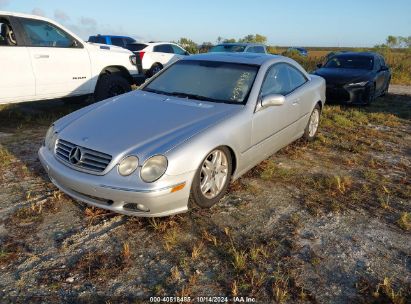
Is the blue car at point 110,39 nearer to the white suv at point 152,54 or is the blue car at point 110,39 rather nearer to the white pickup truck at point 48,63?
the white suv at point 152,54

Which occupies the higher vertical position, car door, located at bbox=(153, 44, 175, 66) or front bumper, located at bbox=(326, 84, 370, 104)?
car door, located at bbox=(153, 44, 175, 66)

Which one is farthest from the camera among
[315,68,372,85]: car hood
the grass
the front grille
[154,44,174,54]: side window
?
[154,44,174,54]: side window

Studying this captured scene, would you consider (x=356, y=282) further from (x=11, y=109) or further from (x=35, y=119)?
(x=11, y=109)

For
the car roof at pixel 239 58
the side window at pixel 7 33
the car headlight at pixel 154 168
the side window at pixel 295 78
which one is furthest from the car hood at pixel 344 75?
the car headlight at pixel 154 168

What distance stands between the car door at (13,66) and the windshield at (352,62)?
7742mm

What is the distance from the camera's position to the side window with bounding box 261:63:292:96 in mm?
4156

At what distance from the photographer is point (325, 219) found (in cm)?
342

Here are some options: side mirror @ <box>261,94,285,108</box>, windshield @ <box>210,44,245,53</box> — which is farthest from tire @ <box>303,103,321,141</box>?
windshield @ <box>210,44,245,53</box>

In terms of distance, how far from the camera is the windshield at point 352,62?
9691 millimetres

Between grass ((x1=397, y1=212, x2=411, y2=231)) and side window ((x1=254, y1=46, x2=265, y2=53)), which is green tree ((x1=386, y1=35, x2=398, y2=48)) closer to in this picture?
side window ((x1=254, y1=46, x2=265, y2=53))

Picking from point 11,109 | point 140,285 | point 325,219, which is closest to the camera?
point 140,285

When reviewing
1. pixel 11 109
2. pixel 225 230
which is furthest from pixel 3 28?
pixel 225 230

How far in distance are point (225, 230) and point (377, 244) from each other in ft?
4.16

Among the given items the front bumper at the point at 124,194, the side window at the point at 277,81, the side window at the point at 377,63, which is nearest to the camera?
the front bumper at the point at 124,194
